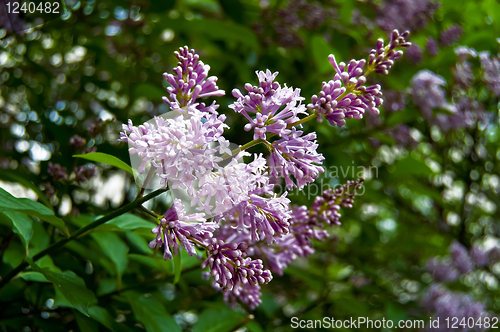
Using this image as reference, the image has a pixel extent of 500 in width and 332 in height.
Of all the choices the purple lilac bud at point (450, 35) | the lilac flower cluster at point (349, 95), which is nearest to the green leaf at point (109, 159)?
the lilac flower cluster at point (349, 95)

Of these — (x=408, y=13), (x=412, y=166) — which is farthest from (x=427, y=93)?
(x=408, y=13)

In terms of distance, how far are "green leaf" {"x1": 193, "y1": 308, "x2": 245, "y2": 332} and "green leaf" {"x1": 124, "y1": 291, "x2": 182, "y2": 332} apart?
307 mm

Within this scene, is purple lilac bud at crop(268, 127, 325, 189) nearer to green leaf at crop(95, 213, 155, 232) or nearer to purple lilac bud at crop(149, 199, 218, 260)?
purple lilac bud at crop(149, 199, 218, 260)

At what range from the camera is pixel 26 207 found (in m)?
1.47

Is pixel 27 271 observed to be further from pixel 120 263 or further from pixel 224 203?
pixel 224 203

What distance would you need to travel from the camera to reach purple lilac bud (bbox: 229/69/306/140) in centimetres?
131

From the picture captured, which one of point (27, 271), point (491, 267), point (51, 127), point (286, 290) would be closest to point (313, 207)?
point (27, 271)

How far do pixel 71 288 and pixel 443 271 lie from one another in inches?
145

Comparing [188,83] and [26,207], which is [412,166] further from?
[26,207]

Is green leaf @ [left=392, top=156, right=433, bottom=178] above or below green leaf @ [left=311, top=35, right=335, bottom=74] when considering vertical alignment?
below

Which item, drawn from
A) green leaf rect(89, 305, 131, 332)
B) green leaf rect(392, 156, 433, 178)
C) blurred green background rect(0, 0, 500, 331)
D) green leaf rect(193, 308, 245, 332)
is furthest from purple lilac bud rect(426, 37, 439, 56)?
green leaf rect(89, 305, 131, 332)

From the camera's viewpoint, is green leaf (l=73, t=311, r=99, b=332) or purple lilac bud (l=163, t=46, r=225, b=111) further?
green leaf (l=73, t=311, r=99, b=332)

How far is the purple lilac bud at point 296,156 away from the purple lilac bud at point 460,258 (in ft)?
10.5

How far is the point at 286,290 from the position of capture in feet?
12.7
